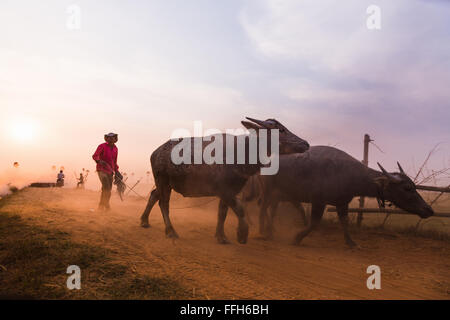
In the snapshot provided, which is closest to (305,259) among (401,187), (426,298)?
(426,298)

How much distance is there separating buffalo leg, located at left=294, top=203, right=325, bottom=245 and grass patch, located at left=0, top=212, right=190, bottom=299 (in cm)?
384

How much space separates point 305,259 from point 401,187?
2.86 m

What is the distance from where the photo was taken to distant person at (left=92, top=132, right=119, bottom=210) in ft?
29.4

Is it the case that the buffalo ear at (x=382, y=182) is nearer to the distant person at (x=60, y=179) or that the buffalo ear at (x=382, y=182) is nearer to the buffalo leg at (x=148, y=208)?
the buffalo leg at (x=148, y=208)

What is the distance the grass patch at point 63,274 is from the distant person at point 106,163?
3.93 meters

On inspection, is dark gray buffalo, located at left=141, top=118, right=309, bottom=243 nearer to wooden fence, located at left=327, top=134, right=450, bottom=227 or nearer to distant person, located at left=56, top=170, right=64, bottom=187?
wooden fence, located at left=327, top=134, right=450, bottom=227

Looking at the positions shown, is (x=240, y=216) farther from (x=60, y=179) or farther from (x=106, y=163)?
(x=60, y=179)

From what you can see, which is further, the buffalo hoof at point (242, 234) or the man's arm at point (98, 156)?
the man's arm at point (98, 156)

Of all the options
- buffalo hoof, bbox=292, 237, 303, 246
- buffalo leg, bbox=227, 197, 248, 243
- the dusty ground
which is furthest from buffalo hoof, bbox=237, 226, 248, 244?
buffalo hoof, bbox=292, 237, 303, 246

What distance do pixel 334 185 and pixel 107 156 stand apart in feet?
21.2

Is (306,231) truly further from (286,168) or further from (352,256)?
(286,168)

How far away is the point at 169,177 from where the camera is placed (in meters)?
6.77

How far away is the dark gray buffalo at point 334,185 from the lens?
258 inches

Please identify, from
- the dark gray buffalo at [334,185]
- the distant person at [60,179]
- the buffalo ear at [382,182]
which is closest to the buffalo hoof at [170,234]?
the dark gray buffalo at [334,185]
